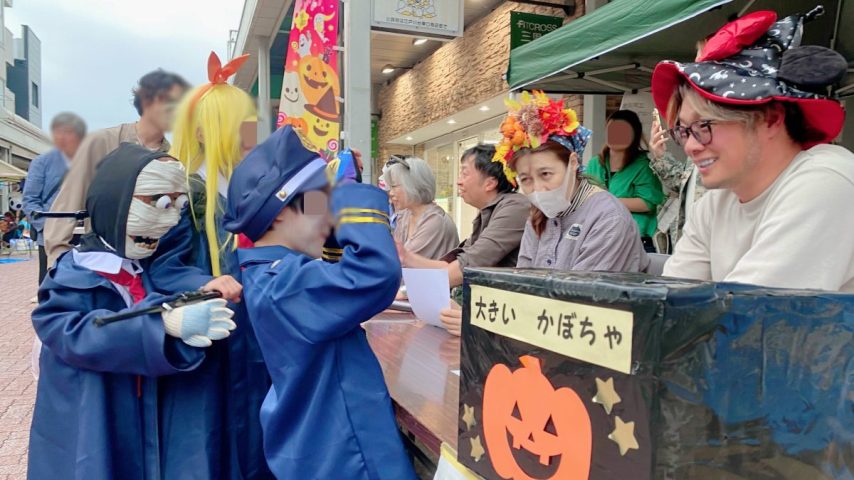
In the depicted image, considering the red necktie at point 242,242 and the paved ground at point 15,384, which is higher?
the red necktie at point 242,242

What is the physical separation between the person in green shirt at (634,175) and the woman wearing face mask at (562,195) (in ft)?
4.63

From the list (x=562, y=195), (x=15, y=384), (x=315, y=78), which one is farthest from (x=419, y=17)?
(x=15, y=384)

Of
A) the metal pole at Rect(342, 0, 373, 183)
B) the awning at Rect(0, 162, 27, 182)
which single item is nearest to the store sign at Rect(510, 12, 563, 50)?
the metal pole at Rect(342, 0, 373, 183)

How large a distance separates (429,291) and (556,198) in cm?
58

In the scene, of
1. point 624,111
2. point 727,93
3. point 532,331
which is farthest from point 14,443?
point 624,111

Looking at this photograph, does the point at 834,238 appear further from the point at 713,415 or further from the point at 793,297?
the point at 713,415

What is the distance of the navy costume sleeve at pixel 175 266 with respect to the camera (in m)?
1.53

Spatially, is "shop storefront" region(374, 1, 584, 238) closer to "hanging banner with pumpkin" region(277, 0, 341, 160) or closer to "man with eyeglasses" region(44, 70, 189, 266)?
"hanging banner with pumpkin" region(277, 0, 341, 160)

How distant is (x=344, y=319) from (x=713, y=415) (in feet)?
2.49

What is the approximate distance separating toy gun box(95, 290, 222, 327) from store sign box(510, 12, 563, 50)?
5.31 m

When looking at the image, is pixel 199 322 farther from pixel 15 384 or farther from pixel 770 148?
pixel 15 384

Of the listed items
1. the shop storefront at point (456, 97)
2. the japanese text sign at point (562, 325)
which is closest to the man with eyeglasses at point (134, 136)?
the japanese text sign at point (562, 325)

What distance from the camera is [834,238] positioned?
0.94 m

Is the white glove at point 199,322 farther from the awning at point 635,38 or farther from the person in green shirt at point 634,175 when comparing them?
the person in green shirt at point 634,175
